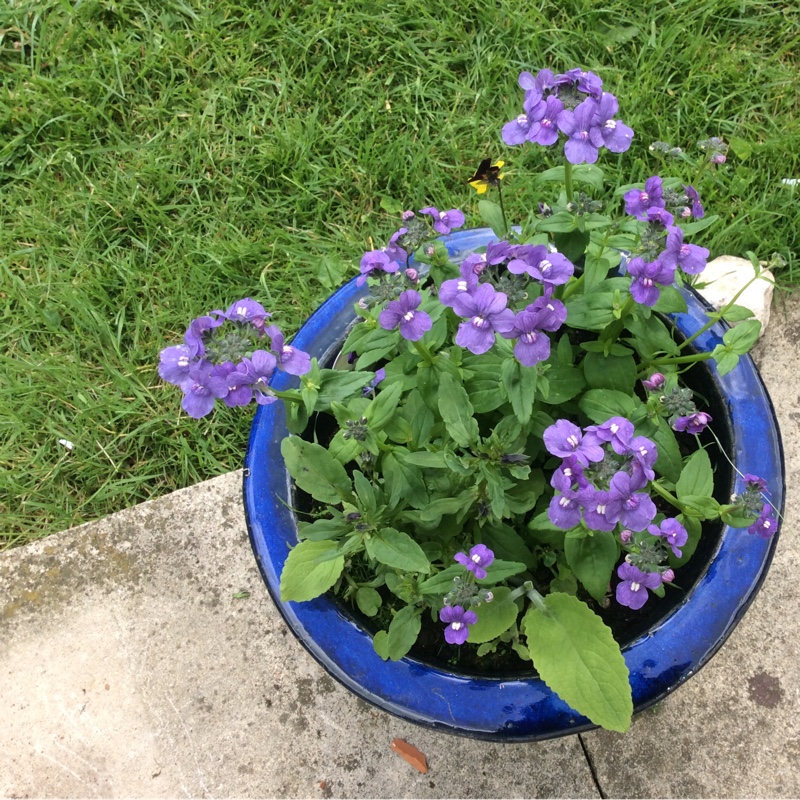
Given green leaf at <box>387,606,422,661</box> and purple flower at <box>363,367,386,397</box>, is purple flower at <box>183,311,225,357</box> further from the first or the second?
green leaf at <box>387,606,422,661</box>

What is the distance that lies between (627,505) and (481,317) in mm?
409

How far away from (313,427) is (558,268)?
2.66 feet

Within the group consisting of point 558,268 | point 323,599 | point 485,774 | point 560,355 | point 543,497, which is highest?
point 558,268

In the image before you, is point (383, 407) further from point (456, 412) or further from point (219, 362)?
point (219, 362)

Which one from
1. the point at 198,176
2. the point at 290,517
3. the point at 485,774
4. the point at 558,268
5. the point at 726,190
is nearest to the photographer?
the point at 558,268

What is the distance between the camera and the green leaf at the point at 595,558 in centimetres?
160

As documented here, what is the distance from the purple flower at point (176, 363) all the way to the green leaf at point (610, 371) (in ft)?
2.77

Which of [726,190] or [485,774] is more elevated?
[726,190]

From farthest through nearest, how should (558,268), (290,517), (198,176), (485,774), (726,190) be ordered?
(198,176)
(726,190)
(485,774)
(290,517)
(558,268)

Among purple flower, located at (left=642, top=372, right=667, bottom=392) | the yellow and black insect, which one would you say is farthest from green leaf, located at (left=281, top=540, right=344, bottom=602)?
the yellow and black insect

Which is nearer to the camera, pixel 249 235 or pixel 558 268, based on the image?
pixel 558 268

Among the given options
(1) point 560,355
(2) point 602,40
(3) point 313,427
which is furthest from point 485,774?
(2) point 602,40

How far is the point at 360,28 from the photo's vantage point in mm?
3004

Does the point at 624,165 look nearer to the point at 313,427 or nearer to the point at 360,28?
the point at 360,28
